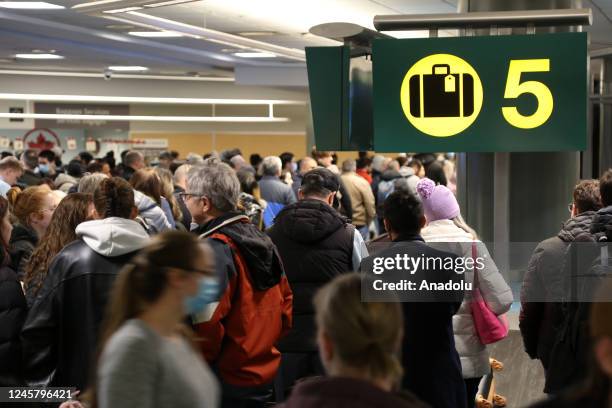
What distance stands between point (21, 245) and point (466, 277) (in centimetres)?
214

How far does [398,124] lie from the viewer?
520cm

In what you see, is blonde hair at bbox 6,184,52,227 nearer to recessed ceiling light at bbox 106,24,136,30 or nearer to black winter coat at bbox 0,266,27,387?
black winter coat at bbox 0,266,27,387

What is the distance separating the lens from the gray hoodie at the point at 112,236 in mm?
3879

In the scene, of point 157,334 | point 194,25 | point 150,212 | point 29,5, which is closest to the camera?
point 157,334

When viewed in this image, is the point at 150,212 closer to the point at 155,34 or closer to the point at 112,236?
the point at 112,236

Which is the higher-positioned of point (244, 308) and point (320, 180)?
point (320, 180)

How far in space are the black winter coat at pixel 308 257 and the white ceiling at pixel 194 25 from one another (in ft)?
15.6

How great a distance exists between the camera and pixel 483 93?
16.6ft

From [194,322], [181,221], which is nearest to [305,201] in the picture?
[194,322]

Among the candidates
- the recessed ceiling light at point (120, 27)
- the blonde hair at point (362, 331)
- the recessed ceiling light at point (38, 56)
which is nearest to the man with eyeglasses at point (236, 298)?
the blonde hair at point (362, 331)

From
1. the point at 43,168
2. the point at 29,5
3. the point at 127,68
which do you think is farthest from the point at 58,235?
the point at 127,68

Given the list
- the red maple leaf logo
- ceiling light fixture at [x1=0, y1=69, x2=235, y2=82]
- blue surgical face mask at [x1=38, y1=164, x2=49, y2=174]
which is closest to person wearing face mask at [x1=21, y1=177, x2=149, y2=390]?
blue surgical face mask at [x1=38, y1=164, x2=49, y2=174]

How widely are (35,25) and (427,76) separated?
7.87 metres

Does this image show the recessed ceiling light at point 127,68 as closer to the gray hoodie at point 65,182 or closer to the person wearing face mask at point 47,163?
the person wearing face mask at point 47,163
